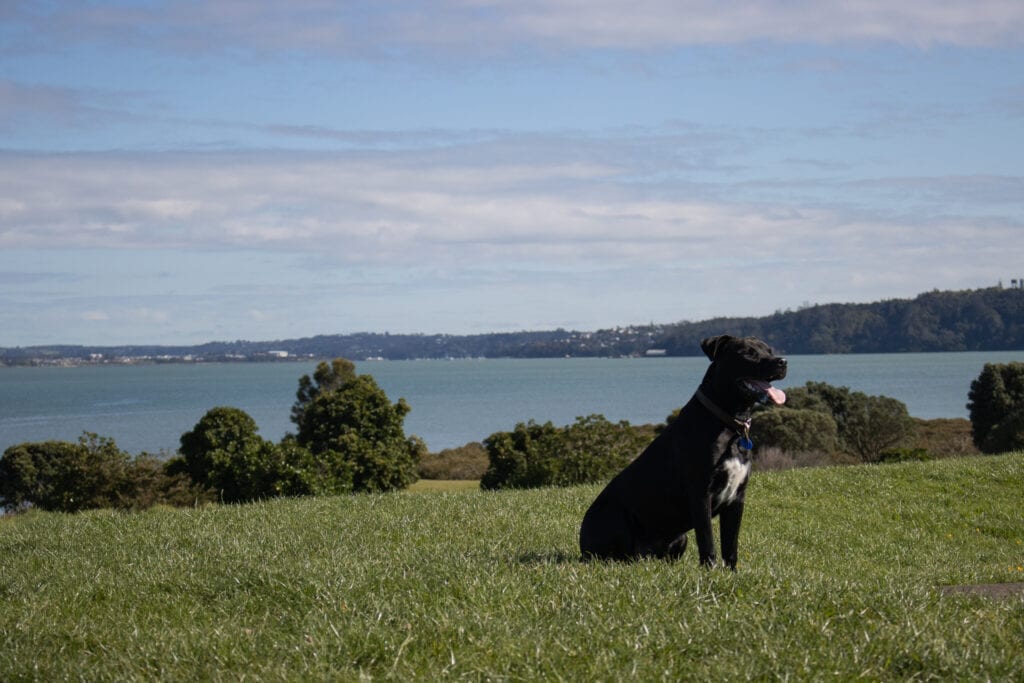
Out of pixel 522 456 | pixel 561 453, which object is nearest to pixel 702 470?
pixel 561 453

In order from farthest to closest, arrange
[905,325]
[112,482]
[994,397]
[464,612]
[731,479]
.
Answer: [905,325] < [994,397] < [112,482] < [731,479] < [464,612]

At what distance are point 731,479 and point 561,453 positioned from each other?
1216cm

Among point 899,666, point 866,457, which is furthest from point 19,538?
point 866,457

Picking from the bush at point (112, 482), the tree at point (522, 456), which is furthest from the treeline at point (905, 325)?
the bush at point (112, 482)

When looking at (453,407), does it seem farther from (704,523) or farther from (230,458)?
(704,523)

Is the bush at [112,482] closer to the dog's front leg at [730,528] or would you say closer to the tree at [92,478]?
the tree at [92,478]

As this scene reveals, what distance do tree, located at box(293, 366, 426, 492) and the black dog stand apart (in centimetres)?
1173

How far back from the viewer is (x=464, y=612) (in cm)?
540

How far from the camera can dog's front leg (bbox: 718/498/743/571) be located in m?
6.95

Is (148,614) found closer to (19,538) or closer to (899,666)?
(899,666)

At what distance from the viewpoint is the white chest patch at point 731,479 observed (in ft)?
21.9

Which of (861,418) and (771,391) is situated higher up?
(771,391)

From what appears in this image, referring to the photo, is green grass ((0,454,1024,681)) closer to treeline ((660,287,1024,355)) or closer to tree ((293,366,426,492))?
tree ((293,366,426,492))

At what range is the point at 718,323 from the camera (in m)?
125
